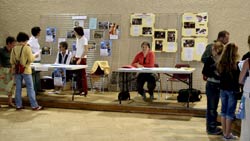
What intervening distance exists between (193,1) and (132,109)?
338cm

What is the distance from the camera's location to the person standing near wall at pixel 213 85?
4.50 metres

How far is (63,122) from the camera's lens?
5.41 meters

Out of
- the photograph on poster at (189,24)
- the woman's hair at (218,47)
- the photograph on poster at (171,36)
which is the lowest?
the woman's hair at (218,47)

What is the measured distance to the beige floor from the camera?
457cm

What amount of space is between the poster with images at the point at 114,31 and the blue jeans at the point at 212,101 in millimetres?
4114

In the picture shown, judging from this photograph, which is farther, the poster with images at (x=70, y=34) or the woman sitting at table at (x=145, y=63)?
the poster with images at (x=70, y=34)

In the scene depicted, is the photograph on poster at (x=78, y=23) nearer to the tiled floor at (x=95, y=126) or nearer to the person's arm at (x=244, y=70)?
the tiled floor at (x=95, y=126)

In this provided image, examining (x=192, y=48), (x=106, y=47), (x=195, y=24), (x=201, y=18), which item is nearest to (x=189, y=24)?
(x=195, y=24)

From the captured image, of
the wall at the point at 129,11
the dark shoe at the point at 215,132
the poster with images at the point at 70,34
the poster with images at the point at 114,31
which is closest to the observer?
the dark shoe at the point at 215,132

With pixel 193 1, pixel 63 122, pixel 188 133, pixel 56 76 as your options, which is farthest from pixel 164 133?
pixel 193 1

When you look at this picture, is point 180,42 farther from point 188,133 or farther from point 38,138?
point 38,138

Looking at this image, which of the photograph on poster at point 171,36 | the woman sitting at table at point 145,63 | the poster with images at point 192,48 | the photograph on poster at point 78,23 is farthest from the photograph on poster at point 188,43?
the photograph on poster at point 78,23

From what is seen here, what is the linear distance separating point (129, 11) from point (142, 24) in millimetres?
477

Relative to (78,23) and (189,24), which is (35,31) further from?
(189,24)
